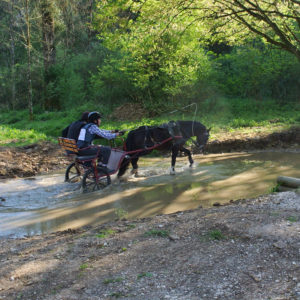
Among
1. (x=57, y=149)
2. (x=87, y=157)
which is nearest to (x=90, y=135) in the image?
(x=87, y=157)

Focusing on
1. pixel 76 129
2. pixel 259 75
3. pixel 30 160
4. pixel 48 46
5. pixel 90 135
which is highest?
pixel 48 46

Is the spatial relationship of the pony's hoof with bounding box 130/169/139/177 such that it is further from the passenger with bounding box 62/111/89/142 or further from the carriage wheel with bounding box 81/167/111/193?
the passenger with bounding box 62/111/89/142

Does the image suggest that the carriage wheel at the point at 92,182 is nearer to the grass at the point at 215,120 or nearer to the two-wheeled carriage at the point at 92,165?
the two-wheeled carriage at the point at 92,165

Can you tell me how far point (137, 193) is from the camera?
9.34 metres

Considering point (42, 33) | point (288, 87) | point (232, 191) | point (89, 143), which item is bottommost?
point (232, 191)

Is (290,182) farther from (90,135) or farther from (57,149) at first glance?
(57,149)

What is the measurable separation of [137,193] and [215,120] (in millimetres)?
11357

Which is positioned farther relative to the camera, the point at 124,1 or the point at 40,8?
the point at 40,8

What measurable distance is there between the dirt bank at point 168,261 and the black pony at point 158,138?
4.61 meters

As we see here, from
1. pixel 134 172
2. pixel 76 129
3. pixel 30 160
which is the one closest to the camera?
pixel 76 129

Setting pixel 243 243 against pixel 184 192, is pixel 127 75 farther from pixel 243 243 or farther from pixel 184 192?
pixel 243 243

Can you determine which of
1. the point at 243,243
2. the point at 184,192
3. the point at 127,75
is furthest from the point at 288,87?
the point at 243,243

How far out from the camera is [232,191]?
9062 millimetres

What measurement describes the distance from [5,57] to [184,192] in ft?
119
